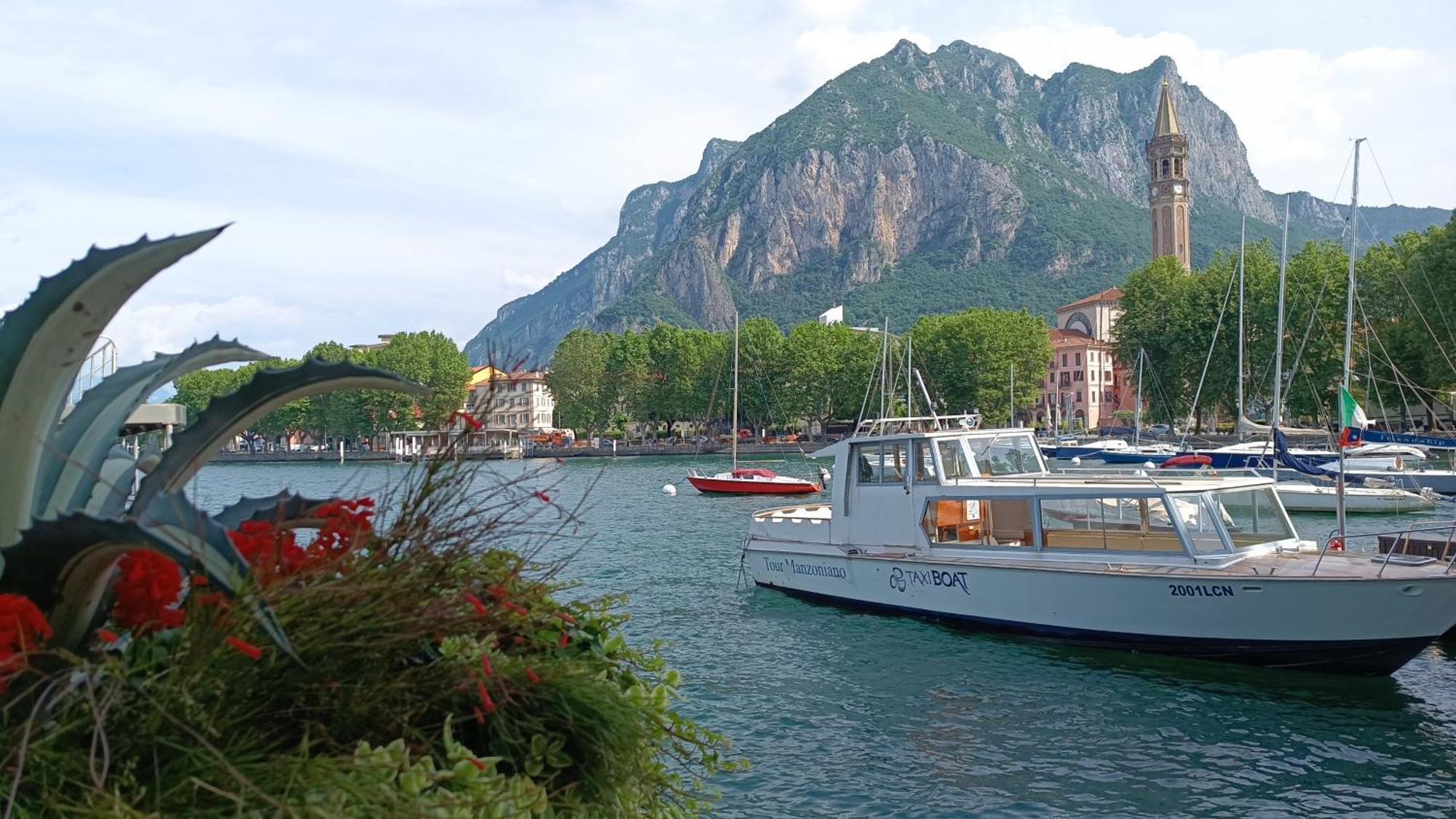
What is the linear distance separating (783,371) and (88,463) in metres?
98.8

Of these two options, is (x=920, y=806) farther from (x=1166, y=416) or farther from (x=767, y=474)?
(x=1166, y=416)

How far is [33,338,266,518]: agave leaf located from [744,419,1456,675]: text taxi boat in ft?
44.1

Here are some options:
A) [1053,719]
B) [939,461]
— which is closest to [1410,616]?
[1053,719]

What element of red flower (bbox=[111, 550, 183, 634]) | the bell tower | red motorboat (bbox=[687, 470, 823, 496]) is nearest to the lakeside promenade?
red motorboat (bbox=[687, 470, 823, 496])

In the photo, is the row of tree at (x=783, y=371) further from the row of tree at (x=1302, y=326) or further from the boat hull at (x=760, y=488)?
the boat hull at (x=760, y=488)

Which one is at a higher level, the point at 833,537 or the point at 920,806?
the point at 833,537

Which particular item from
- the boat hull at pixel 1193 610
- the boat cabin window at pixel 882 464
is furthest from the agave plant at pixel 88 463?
the boat cabin window at pixel 882 464

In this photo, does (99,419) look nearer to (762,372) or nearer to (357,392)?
(762,372)

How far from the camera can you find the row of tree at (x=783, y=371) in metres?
91.8

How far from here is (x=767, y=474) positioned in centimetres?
5212

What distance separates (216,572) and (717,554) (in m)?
26.8

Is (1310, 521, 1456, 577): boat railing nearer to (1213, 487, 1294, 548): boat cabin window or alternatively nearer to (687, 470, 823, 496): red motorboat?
(1213, 487, 1294, 548): boat cabin window

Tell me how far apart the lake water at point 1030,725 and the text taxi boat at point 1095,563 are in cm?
38

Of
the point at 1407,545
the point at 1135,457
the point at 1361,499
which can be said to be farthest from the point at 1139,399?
the point at 1407,545
